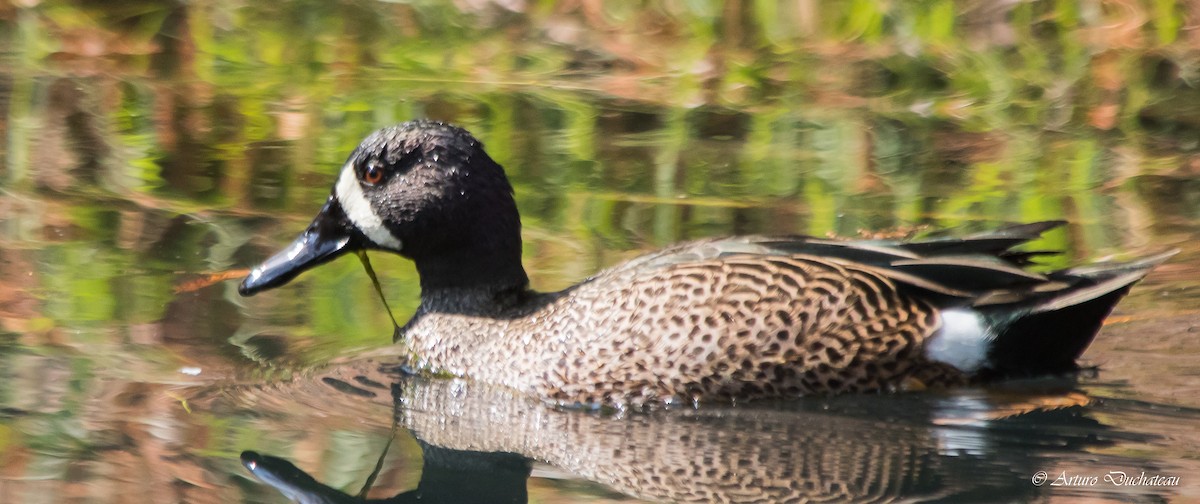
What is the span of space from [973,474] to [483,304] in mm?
2078

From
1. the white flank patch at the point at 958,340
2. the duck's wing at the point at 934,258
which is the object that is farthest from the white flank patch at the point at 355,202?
the white flank patch at the point at 958,340

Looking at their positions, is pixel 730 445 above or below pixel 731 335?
below

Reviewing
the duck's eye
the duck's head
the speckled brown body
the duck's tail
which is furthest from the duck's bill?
the duck's tail

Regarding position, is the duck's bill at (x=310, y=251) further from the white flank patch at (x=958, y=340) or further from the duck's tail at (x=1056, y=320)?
the duck's tail at (x=1056, y=320)

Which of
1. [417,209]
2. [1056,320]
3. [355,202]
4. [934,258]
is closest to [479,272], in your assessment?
[417,209]

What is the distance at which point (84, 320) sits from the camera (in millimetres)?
6379

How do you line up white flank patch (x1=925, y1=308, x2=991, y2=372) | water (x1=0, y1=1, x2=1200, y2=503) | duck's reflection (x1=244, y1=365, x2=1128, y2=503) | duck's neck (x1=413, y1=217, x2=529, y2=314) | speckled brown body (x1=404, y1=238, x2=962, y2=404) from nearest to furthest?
duck's reflection (x1=244, y1=365, x2=1128, y2=503) → water (x1=0, y1=1, x2=1200, y2=503) → speckled brown body (x1=404, y1=238, x2=962, y2=404) → white flank patch (x1=925, y1=308, x2=991, y2=372) → duck's neck (x1=413, y1=217, x2=529, y2=314)

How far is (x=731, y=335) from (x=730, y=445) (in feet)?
1.70

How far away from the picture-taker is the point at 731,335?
19.2ft

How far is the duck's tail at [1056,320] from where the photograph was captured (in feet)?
19.5

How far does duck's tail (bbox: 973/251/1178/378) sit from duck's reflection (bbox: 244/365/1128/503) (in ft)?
0.65

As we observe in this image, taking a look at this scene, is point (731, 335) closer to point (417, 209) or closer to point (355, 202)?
point (417, 209)

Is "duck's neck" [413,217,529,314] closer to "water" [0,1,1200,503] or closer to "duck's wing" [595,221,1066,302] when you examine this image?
"water" [0,1,1200,503]

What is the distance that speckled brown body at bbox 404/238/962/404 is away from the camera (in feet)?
19.2
